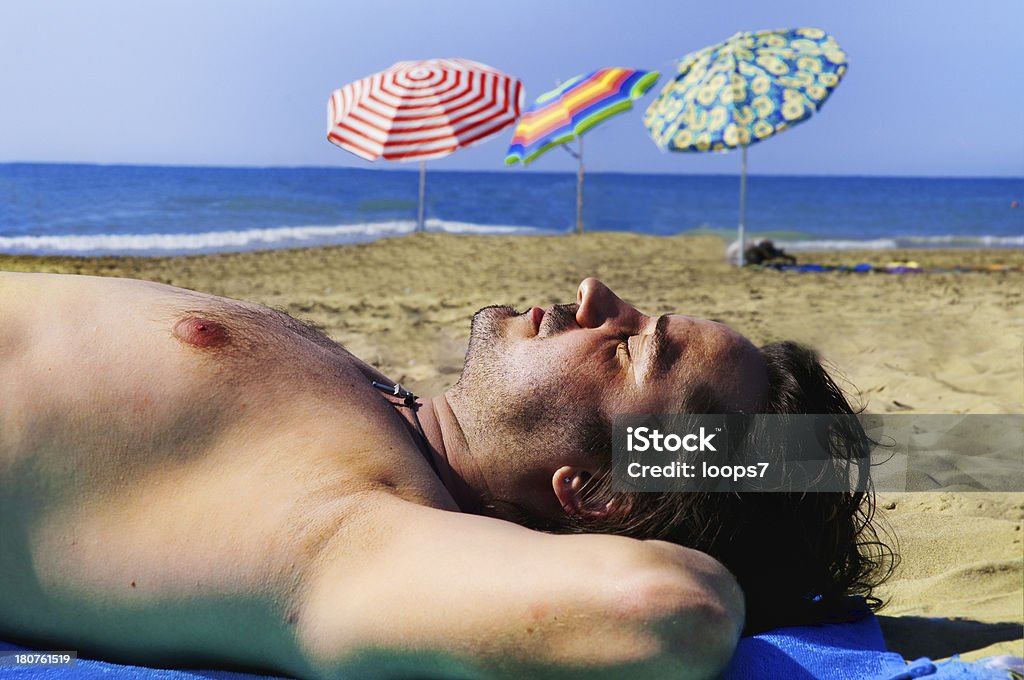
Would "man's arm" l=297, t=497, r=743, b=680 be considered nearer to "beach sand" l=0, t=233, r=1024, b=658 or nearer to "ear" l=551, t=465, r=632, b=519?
"ear" l=551, t=465, r=632, b=519

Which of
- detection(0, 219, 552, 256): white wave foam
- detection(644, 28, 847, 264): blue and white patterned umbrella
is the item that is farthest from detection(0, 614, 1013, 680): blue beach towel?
detection(0, 219, 552, 256): white wave foam

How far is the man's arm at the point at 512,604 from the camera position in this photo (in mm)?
1244

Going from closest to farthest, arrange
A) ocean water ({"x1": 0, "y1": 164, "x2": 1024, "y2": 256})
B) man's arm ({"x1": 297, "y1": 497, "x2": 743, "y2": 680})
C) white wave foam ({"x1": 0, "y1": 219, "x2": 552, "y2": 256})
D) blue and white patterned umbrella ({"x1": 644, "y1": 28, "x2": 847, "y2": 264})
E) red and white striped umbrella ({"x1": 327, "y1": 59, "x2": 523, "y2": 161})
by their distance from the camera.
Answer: man's arm ({"x1": 297, "y1": 497, "x2": 743, "y2": 680}), blue and white patterned umbrella ({"x1": 644, "y1": 28, "x2": 847, "y2": 264}), red and white striped umbrella ({"x1": 327, "y1": 59, "x2": 523, "y2": 161}), white wave foam ({"x1": 0, "y1": 219, "x2": 552, "y2": 256}), ocean water ({"x1": 0, "y1": 164, "x2": 1024, "y2": 256})

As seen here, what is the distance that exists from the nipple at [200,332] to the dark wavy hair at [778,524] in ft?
2.28

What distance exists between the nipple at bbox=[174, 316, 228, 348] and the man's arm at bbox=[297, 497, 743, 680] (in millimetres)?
540

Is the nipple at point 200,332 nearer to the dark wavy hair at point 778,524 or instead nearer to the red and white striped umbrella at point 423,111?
the dark wavy hair at point 778,524

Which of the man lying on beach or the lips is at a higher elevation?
the lips

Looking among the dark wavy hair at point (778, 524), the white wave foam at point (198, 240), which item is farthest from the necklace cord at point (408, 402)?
the white wave foam at point (198, 240)

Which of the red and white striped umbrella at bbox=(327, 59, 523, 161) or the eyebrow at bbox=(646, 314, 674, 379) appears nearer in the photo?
the eyebrow at bbox=(646, 314, 674, 379)

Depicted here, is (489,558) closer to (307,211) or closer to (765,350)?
(765,350)

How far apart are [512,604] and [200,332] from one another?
0.86m

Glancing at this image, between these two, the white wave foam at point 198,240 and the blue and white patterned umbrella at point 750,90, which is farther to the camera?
the white wave foam at point 198,240

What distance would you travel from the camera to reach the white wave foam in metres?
13.1

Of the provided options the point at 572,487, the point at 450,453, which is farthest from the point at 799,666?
the point at 450,453
